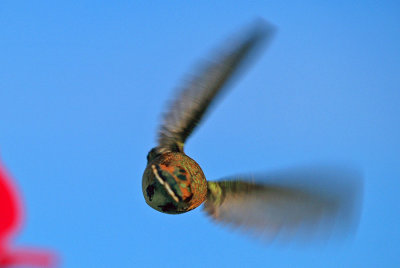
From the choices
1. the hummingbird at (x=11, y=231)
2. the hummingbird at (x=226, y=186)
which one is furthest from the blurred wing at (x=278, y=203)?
the hummingbird at (x=11, y=231)

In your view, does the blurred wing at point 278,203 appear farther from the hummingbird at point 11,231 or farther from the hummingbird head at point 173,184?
the hummingbird at point 11,231

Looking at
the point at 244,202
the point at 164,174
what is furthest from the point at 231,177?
the point at 164,174

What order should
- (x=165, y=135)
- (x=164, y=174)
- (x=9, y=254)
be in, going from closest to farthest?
(x=9, y=254)
(x=164, y=174)
(x=165, y=135)

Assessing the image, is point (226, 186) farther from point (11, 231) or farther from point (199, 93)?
point (11, 231)

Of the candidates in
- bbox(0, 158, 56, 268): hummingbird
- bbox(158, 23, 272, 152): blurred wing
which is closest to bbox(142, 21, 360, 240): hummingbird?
bbox(158, 23, 272, 152): blurred wing

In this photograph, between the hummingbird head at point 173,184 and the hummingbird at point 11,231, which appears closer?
the hummingbird at point 11,231

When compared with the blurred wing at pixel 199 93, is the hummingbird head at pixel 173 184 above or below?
below

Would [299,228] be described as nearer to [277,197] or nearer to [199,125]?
[277,197]

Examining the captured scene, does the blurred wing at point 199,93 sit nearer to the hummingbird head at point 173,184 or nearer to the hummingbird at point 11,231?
the hummingbird head at point 173,184
